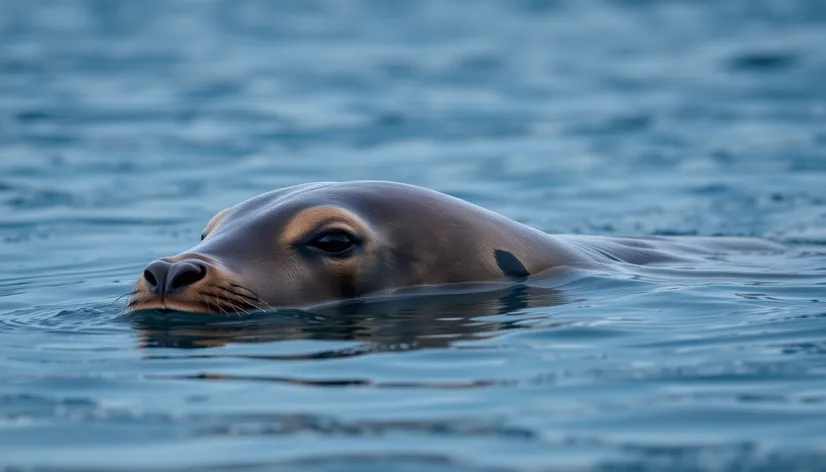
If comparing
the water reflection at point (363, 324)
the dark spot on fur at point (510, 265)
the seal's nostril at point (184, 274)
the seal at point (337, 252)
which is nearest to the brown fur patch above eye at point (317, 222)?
the seal at point (337, 252)

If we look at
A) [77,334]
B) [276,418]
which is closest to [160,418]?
[276,418]

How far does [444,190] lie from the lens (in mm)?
14023

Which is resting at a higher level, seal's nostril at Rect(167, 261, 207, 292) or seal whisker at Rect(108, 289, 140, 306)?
seal's nostril at Rect(167, 261, 207, 292)

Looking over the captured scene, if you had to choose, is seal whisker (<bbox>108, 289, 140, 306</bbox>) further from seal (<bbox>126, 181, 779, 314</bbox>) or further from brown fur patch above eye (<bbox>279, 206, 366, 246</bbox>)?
brown fur patch above eye (<bbox>279, 206, 366, 246</bbox>)

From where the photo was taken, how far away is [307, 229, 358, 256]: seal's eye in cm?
748

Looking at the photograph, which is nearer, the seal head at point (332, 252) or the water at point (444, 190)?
the water at point (444, 190)

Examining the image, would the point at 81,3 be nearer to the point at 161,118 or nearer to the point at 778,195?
the point at 161,118

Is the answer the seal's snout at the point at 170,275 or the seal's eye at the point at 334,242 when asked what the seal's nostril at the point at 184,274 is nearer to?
the seal's snout at the point at 170,275

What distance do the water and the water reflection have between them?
1.0 inches

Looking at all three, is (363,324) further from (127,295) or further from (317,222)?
(127,295)

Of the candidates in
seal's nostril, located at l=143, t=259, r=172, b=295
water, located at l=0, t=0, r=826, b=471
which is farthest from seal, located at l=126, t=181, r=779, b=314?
water, located at l=0, t=0, r=826, b=471

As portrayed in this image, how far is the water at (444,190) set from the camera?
525 centimetres

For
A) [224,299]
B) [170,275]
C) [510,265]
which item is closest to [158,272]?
[170,275]

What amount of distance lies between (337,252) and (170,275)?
978 mm
